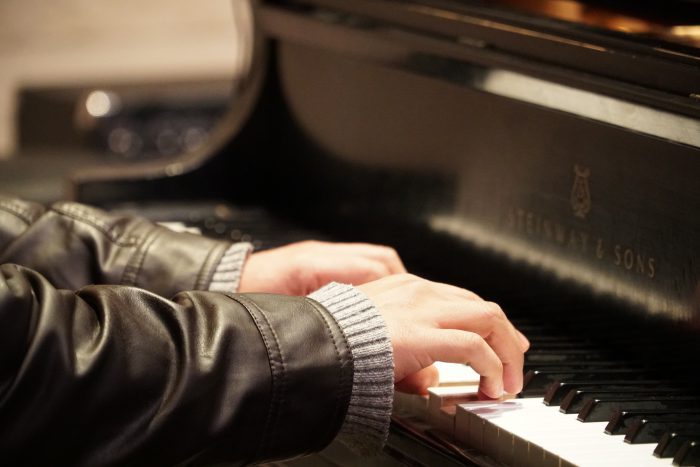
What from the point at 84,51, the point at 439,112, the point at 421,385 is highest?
the point at 439,112

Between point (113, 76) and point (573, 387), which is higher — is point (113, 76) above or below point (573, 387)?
below

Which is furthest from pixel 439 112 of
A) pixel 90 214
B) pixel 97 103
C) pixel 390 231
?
pixel 97 103

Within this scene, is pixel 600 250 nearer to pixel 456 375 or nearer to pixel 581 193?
pixel 581 193

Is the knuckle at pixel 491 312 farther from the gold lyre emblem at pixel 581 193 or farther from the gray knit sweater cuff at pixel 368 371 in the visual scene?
the gold lyre emblem at pixel 581 193

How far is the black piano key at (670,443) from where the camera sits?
4.22 ft

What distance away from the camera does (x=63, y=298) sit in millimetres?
1339

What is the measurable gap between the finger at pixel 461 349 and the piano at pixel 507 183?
2.2 inches

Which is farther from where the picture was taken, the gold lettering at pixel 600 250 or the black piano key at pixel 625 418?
the gold lettering at pixel 600 250

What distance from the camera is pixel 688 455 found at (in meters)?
1.27

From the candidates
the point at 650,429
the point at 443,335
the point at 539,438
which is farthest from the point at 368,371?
the point at 650,429

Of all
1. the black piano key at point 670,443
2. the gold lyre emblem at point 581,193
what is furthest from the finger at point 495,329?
the gold lyre emblem at point 581,193

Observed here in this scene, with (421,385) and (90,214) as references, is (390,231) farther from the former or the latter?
(421,385)

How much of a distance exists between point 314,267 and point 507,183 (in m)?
0.33

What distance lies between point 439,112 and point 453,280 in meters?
0.29
